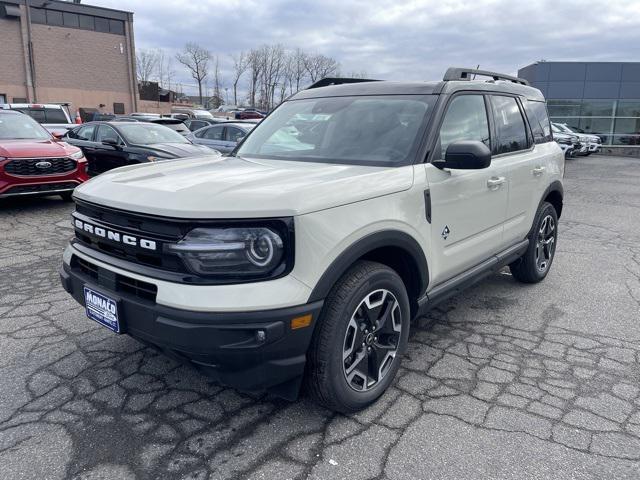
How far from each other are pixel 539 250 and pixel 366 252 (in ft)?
9.90

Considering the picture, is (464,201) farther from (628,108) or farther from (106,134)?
(628,108)

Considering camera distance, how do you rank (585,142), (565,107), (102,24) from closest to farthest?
(585,142)
(565,107)
(102,24)

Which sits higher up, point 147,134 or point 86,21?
point 86,21

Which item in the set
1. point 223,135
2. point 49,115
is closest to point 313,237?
point 223,135

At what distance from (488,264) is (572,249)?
3.41 meters

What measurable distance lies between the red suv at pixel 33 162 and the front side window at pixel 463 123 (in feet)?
22.6

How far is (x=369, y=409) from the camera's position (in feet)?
9.41

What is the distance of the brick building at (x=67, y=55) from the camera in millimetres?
38000

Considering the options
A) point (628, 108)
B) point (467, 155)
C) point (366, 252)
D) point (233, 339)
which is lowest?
point (233, 339)

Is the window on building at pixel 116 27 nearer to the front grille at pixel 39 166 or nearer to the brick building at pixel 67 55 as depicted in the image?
the brick building at pixel 67 55

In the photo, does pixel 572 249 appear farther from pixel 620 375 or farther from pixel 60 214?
pixel 60 214

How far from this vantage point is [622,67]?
31.7 meters

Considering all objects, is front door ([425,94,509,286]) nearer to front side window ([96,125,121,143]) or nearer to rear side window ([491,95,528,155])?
rear side window ([491,95,528,155])

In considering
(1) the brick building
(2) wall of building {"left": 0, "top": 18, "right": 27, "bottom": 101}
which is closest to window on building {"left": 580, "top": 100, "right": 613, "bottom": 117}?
(1) the brick building
